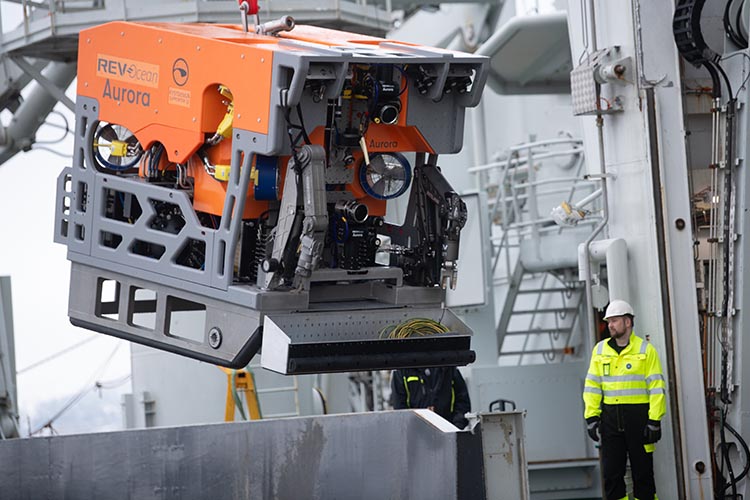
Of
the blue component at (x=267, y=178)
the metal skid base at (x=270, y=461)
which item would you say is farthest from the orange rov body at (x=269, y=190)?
the metal skid base at (x=270, y=461)

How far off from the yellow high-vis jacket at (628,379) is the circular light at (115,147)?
11.2 feet

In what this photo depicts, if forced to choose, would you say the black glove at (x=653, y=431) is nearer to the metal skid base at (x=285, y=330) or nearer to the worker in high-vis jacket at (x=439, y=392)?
the worker in high-vis jacket at (x=439, y=392)

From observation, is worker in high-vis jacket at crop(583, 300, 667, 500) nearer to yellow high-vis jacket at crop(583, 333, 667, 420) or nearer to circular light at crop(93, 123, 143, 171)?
yellow high-vis jacket at crop(583, 333, 667, 420)

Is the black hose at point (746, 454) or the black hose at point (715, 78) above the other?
the black hose at point (715, 78)

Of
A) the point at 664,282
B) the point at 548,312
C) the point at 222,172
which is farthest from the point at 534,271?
the point at 222,172

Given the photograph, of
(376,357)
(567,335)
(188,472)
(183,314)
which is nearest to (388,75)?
(376,357)

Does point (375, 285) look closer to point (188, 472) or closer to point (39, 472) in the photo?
point (188, 472)

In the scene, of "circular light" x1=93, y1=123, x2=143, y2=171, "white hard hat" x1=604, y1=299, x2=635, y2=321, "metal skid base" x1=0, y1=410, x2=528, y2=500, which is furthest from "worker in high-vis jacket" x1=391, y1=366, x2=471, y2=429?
"circular light" x1=93, y1=123, x2=143, y2=171

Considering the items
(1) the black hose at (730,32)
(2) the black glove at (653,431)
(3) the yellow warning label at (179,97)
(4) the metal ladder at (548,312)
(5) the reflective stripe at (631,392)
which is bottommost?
(2) the black glove at (653,431)

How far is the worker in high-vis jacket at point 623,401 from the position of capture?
30.1 ft

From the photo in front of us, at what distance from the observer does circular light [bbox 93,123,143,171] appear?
8016mm

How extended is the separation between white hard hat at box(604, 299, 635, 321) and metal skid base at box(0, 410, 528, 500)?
1.44 meters

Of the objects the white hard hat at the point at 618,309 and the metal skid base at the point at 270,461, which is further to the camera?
the white hard hat at the point at 618,309

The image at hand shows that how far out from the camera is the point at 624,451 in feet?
30.7
